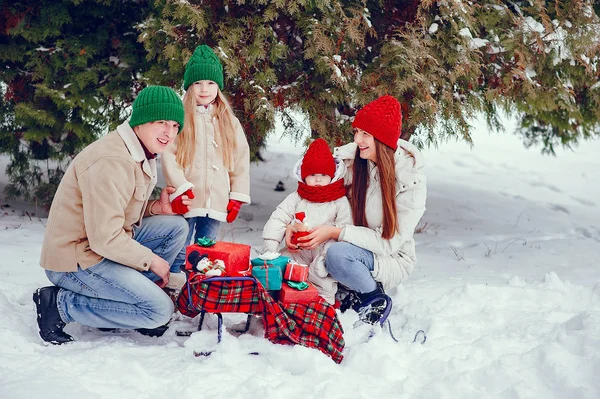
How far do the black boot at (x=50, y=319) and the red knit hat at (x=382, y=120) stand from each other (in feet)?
6.24

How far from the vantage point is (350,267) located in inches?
141

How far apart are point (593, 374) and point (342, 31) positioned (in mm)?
2886

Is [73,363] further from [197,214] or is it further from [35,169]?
[35,169]

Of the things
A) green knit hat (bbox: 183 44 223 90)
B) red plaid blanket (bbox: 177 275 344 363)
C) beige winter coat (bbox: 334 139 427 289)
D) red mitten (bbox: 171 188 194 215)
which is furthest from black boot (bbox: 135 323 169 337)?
green knit hat (bbox: 183 44 223 90)

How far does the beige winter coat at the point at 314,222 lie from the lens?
3.72m

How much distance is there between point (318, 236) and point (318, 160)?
44cm

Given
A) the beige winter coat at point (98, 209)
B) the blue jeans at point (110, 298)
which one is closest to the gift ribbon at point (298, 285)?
the blue jeans at point (110, 298)

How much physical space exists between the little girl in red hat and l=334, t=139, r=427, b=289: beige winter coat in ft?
0.51

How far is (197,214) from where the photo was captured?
3.91m

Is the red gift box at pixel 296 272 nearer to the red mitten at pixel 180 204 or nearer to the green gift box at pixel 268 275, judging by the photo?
the green gift box at pixel 268 275

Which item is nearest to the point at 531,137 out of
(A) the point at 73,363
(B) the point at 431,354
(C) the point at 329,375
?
(B) the point at 431,354

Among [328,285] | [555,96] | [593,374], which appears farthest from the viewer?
[555,96]

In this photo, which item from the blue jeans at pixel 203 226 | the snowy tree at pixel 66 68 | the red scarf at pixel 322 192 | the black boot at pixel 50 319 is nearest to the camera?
the black boot at pixel 50 319

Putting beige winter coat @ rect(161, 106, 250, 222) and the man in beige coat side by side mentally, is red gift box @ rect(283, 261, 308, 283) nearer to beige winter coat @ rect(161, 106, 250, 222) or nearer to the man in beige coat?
the man in beige coat
